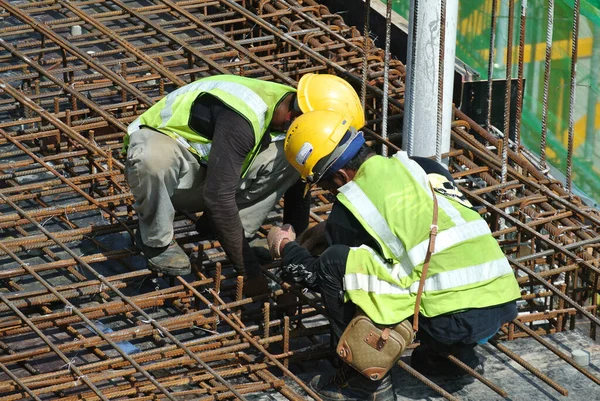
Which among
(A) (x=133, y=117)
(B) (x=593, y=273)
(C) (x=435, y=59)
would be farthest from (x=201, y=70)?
(B) (x=593, y=273)

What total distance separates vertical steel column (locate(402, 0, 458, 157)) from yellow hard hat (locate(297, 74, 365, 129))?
4.32 feet

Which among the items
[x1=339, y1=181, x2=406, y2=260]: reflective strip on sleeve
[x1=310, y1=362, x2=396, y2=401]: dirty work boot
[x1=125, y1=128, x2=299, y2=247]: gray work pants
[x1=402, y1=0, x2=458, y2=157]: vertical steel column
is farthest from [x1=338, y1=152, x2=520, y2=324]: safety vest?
[x1=402, y1=0, x2=458, y2=157]: vertical steel column

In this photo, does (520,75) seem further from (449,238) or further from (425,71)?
(449,238)

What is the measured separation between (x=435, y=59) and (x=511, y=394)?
2624 millimetres

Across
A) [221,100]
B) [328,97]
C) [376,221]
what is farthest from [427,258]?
[221,100]

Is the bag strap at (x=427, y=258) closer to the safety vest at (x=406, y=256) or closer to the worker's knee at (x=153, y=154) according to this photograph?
the safety vest at (x=406, y=256)

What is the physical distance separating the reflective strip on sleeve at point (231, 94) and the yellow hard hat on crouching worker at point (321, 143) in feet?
1.25

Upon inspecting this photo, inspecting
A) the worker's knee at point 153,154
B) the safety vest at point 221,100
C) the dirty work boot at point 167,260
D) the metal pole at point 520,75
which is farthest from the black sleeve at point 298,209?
the metal pole at point 520,75

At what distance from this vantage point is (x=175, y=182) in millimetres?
6938

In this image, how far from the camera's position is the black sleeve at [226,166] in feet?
21.6

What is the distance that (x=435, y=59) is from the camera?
8.19m

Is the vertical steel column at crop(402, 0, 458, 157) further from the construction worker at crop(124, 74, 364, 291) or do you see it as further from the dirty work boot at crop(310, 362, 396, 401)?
the dirty work boot at crop(310, 362, 396, 401)

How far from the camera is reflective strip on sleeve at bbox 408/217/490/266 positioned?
234 inches

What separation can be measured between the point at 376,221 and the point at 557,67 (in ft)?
18.8
